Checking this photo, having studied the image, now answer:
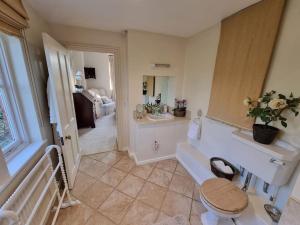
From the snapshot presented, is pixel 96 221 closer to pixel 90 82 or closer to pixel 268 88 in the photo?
pixel 268 88

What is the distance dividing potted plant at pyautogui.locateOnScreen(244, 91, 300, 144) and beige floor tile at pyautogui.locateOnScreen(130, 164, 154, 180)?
1585 mm

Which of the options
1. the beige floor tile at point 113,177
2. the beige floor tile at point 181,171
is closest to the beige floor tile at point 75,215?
the beige floor tile at point 113,177

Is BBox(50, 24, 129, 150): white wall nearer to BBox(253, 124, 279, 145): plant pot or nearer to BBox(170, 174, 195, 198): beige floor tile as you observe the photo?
BBox(170, 174, 195, 198): beige floor tile

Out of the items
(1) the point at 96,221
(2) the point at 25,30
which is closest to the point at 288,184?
(1) the point at 96,221

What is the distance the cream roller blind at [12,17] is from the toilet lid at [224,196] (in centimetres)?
217

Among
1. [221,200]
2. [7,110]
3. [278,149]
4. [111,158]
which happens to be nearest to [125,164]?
[111,158]

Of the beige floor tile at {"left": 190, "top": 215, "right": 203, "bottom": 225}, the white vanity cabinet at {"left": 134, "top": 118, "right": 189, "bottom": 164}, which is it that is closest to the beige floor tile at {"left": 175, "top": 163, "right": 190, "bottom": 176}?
the white vanity cabinet at {"left": 134, "top": 118, "right": 189, "bottom": 164}

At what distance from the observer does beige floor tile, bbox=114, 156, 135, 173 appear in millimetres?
2324

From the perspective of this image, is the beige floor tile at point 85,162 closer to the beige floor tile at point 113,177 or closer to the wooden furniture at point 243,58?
the beige floor tile at point 113,177

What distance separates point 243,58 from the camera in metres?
1.47

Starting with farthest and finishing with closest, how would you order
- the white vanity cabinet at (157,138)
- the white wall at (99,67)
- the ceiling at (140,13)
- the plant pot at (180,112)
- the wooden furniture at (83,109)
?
the white wall at (99,67)
the wooden furniture at (83,109)
the plant pot at (180,112)
the white vanity cabinet at (157,138)
the ceiling at (140,13)

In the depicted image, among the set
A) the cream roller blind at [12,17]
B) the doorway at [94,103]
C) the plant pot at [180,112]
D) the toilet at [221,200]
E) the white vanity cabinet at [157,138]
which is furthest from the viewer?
the doorway at [94,103]

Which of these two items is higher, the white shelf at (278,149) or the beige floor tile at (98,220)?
the white shelf at (278,149)

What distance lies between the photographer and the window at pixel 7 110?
119 centimetres
